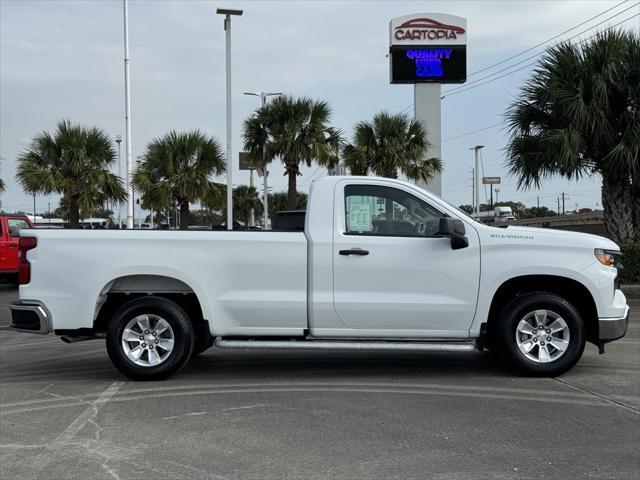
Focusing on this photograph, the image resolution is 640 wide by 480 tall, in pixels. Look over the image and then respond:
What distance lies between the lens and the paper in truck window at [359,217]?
6.72m

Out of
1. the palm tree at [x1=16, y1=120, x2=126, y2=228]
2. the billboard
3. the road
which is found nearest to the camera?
the road

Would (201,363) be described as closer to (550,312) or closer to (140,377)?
A: (140,377)

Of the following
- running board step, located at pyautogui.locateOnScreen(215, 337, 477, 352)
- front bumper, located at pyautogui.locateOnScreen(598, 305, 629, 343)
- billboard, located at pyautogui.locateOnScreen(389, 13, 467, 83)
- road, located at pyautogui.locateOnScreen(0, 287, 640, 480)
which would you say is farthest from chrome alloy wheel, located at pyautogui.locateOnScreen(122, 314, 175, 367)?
billboard, located at pyautogui.locateOnScreen(389, 13, 467, 83)

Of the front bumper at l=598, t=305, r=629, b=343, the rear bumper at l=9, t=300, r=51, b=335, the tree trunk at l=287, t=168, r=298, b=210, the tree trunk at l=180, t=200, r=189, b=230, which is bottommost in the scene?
the front bumper at l=598, t=305, r=629, b=343

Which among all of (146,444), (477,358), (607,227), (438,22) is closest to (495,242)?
(477,358)

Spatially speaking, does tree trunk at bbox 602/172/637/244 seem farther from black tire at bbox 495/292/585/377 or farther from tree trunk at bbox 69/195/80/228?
tree trunk at bbox 69/195/80/228

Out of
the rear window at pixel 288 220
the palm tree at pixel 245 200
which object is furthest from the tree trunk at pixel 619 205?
the palm tree at pixel 245 200

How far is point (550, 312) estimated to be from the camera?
21.8 ft

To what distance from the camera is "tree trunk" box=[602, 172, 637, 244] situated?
1575 cm

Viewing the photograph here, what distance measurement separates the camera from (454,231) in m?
6.38

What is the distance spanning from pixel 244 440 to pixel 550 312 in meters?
3.51

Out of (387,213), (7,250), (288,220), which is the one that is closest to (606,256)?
(387,213)

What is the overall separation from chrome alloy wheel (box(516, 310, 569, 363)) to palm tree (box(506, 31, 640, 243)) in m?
9.17

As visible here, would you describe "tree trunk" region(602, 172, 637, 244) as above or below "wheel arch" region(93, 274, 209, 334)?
above
